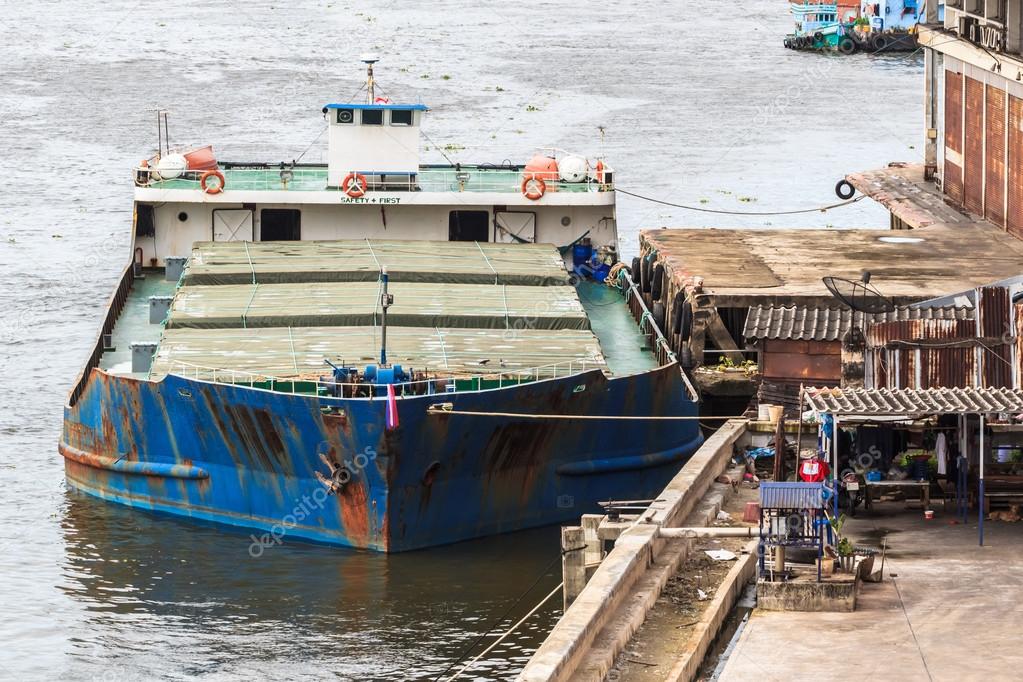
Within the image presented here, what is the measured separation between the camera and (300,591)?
96.3ft

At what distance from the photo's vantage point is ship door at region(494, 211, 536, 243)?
43.6m

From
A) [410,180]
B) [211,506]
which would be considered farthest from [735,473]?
[410,180]

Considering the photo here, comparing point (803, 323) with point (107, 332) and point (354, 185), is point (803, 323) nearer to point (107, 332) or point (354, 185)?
point (354, 185)

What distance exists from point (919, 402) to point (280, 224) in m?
22.2

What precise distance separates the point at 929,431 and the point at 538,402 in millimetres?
6556

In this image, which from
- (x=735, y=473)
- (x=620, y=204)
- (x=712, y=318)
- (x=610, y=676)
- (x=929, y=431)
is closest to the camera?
(x=610, y=676)

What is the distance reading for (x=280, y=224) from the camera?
43.8m

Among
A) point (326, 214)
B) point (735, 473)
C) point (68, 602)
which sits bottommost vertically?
point (68, 602)

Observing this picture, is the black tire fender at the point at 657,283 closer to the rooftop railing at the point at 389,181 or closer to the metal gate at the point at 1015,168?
the rooftop railing at the point at 389,181

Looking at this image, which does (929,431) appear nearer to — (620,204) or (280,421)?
(280,421)

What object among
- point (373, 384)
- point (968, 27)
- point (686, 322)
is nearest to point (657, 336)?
point (686, 322)

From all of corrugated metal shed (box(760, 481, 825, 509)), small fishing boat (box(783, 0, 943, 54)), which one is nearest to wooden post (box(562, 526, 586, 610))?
corrugated metal shed (box(760, 481, 825, 509))

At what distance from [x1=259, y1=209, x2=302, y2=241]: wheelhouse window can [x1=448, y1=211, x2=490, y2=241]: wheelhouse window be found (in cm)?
346

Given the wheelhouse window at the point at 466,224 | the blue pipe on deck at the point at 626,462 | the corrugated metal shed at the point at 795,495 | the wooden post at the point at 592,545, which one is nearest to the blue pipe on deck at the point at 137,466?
the blue pipe on deck at the point at 626,462
